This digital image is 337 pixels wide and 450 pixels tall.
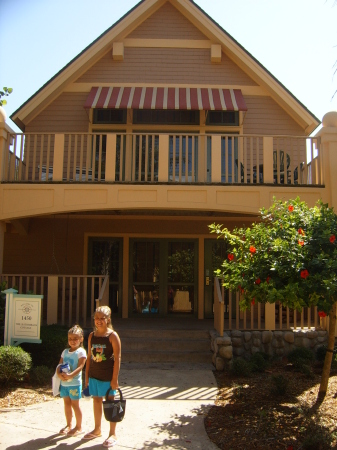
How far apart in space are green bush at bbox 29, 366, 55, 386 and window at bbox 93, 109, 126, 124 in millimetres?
6730

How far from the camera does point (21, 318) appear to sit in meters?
7.07

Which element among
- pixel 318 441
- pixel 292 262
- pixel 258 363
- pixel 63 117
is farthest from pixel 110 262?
pixel 318 441

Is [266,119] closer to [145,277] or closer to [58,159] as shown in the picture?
[145,277]

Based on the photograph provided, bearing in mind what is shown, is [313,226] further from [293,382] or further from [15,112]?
[15,112]

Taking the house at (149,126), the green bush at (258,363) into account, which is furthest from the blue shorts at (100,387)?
the house at (149,126)

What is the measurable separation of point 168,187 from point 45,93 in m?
4.67

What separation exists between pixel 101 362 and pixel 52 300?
4585 mm

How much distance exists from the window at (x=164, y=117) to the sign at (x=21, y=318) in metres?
6.14

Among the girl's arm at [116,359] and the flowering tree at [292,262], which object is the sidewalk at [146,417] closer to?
the girl's arm at [116,359]

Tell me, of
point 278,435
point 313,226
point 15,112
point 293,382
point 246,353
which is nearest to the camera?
point 278,435

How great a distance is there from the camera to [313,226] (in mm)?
5645

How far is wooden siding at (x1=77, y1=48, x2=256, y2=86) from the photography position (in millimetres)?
11836

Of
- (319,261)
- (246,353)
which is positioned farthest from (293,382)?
(319,261)

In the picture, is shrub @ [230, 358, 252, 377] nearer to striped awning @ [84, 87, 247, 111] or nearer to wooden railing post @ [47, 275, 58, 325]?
wooden railing post @ [47, 275, 58, 325]
